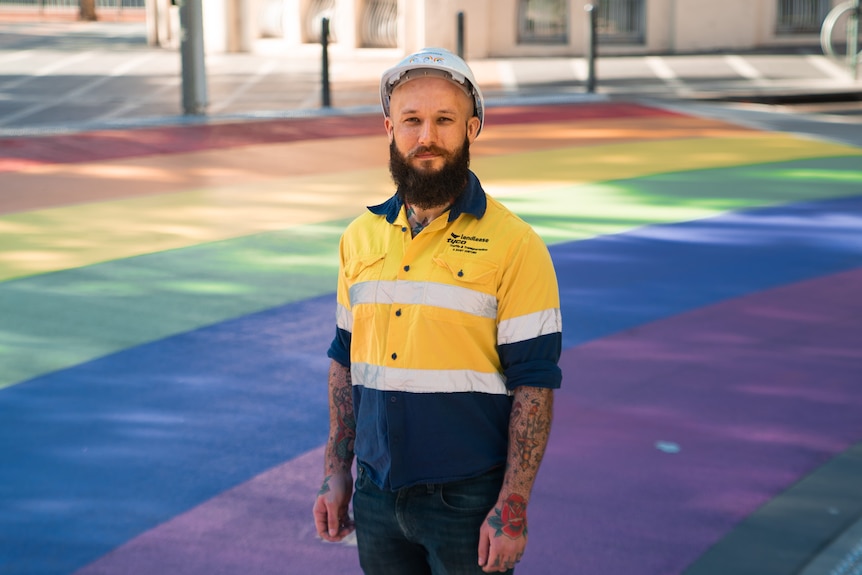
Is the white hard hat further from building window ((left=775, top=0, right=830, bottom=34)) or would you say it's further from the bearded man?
building window ((left=775, top=0, right=830, bottom=34))

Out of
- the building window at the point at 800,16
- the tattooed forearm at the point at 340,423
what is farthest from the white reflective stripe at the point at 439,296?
the building window at the point at 800,16

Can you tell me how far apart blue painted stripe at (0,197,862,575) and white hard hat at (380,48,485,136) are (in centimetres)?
239

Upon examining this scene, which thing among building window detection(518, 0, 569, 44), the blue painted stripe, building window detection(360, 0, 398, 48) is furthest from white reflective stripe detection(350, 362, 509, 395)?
building window detection(360, 0, 398, 48)

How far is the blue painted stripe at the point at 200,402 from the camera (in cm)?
461

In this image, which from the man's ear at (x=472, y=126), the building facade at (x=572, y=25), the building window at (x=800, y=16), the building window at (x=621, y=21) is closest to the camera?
the man's ear at (x=472, y=126)

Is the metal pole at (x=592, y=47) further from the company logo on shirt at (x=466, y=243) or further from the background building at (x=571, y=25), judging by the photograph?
the company logo on shirt at (x=466, y=243)

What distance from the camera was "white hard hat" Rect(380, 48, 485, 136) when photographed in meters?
2.77

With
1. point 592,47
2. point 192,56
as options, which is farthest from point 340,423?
point 592,47

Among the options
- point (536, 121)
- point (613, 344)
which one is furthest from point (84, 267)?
point (536, 121)

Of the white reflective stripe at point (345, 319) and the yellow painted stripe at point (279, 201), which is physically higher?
the white reflective stripe at point (345, 319)

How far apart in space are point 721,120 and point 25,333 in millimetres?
10421

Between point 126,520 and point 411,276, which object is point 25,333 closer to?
point 126,520

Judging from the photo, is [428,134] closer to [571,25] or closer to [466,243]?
[466,243]

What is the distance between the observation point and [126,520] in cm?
454
